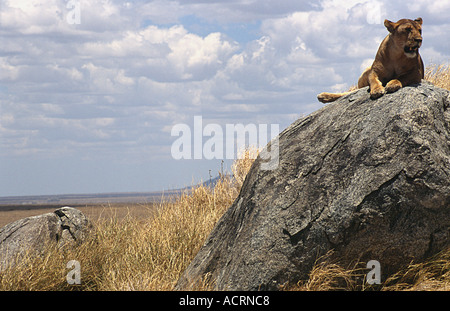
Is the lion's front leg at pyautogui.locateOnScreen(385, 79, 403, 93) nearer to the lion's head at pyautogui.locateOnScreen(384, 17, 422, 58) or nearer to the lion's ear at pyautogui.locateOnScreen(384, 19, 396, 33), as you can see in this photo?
the lion's head at pyautogui.locateOnScreen(384, 17, 422, 58)

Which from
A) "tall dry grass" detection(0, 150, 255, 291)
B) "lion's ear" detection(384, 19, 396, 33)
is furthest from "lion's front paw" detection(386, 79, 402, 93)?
"tall dry grass" detection(0, 150, 255, 291)

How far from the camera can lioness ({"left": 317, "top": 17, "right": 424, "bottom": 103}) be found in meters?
5.94

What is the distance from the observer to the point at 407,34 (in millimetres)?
5945

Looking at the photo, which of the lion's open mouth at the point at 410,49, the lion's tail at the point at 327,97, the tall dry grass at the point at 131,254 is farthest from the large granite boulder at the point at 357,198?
the tall dry grass at the point at 131,254

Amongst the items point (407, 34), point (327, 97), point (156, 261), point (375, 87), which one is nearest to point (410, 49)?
point (407, 34)

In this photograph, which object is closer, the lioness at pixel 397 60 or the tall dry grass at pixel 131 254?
the lioness at pixel 397 60

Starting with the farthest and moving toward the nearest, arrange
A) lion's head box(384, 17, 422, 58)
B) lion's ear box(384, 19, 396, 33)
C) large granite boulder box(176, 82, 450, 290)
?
1. lion's ear box(384, 19, 396, 33)
2. lion's head box(384, 17, 422, 58)
3. large granite boulder box(176, 82, 450, 290)

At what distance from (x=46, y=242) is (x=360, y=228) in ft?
19.3

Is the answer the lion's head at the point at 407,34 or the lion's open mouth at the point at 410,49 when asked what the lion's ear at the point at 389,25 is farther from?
the lion's open mouth at the point at 410,49

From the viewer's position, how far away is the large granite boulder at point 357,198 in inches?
217

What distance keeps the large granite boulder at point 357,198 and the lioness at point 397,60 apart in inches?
7.9
